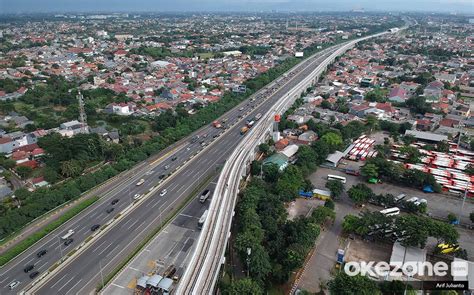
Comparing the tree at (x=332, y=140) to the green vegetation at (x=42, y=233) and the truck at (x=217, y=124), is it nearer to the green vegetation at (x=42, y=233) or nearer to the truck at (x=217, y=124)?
the truck at (x=217, y=124)

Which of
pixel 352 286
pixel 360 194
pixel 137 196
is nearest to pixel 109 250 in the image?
pixel 137 196

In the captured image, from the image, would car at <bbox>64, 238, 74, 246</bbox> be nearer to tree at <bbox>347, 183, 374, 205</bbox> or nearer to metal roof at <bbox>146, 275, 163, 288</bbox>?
metal roof at <bbox>146, 275, 163, 288</bbox>

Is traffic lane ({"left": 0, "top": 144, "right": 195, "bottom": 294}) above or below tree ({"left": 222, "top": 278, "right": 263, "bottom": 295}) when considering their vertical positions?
below

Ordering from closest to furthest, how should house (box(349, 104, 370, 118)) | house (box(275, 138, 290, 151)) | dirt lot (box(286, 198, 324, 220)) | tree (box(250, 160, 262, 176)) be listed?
dirt lot (box(286, 198, 324, 220)), tree (box(250, 160, 262, 176)), house (box(275, 138, 290, 151)), house (box(349, 104, 370, 118))

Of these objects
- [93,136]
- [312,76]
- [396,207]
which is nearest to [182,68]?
[312,76]

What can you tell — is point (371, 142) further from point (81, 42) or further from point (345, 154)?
point (81, 42)

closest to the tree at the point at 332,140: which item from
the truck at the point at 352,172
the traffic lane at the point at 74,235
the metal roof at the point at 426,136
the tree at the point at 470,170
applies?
the truck at the point at 352,172

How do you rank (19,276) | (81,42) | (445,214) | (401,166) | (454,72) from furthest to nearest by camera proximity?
(81,42)
(454,72)
(401,166)
(445,214)
(19,276)

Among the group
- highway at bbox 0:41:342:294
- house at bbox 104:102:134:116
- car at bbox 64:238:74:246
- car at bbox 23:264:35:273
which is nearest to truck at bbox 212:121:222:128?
highway at bbox 0:41:342:294
